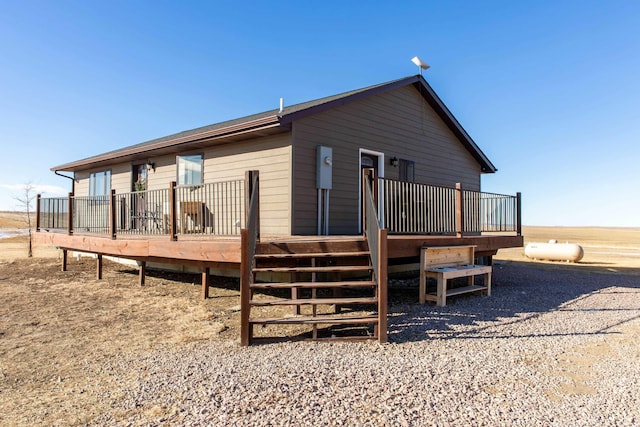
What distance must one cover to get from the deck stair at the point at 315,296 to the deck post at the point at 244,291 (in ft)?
0.24

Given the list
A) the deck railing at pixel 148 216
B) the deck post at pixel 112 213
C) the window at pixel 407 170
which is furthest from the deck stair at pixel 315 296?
the window at pixel 407 170

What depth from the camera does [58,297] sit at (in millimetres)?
6762

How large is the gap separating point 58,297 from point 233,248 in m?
4.08

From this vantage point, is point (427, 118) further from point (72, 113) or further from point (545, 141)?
point (545, 141)

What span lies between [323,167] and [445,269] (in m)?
3.02

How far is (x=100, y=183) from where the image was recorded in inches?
479

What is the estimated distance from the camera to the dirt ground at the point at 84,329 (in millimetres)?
2762

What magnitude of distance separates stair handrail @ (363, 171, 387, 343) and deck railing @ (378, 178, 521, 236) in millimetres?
346

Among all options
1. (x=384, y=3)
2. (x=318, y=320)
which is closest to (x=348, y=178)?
(x=318, y=320)

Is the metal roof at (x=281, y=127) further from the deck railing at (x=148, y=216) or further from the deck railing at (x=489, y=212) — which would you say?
the deck railing at (x=489, y=212)

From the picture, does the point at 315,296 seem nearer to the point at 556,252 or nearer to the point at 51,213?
the point at 51,213

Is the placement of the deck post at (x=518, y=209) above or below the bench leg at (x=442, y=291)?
above

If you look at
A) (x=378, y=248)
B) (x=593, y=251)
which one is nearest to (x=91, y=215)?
(x=378, y=248)

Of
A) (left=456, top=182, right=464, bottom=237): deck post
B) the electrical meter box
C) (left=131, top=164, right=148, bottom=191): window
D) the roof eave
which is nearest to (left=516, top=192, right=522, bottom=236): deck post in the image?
(left=456, top=182, right=464, bottom=237): deck post
